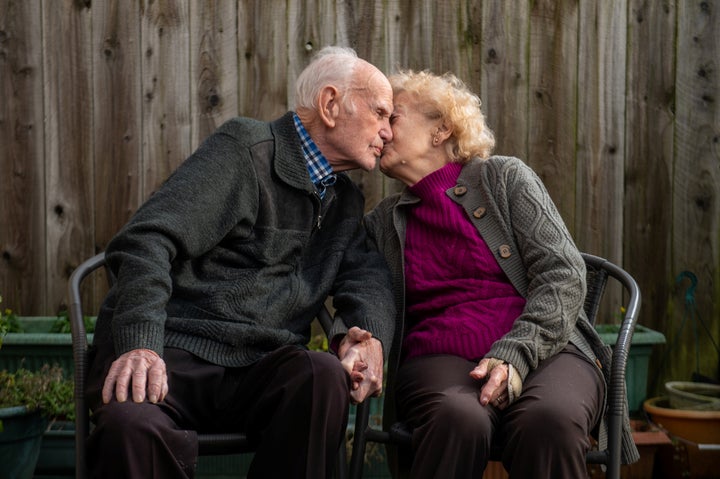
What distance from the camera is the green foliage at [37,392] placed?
3029 mm

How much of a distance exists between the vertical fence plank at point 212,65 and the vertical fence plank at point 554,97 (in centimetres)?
118

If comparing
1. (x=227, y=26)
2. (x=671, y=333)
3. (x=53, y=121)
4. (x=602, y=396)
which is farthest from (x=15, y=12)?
(x=671, y=333)

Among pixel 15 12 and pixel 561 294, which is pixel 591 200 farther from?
pixel 15 12

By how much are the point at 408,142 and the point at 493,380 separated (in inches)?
31.4

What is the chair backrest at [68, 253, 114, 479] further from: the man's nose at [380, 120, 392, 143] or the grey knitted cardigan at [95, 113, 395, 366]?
the man's nose at [380, 120, 392, 143]

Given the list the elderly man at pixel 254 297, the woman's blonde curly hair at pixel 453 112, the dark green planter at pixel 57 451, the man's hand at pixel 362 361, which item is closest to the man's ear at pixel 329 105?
the elderly man at pixel 254 297

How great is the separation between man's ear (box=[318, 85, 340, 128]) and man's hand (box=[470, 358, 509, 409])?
2.60 ft

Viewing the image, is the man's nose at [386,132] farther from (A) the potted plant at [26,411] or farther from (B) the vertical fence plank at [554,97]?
(A) the potted plant at [26,411]

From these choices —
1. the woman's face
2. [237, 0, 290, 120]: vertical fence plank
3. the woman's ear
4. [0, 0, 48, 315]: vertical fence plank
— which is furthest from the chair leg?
[0, 0, 48, 315]: vertical fence plank

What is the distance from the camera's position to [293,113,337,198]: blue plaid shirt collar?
2553 mm

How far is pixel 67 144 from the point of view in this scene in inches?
143

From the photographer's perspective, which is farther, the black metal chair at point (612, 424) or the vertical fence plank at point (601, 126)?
the vertical fence plank at point (601, 126)

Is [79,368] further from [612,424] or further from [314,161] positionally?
[612,424]

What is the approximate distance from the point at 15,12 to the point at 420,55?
1594 millimetres
